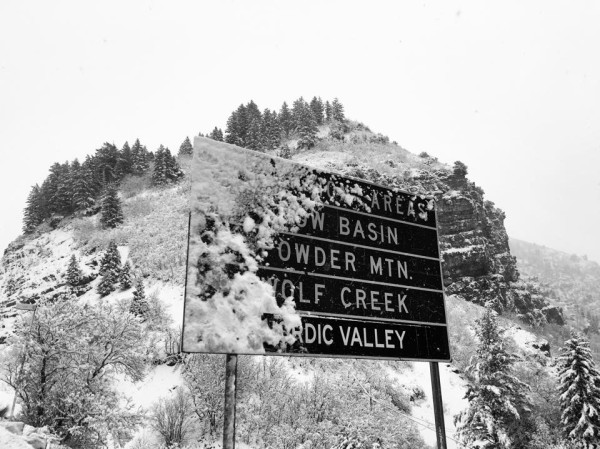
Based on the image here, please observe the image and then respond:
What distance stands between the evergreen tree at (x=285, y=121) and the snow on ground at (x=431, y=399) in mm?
65305

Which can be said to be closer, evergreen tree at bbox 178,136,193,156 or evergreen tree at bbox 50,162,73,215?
evergreen tree at bbox 50,162,73,215

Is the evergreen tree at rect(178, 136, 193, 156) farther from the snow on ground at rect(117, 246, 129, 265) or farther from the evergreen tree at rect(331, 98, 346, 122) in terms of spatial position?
the snow on ground at rect(117, 246, 129, 265)

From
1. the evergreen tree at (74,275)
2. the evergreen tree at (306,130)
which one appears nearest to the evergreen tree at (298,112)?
the evergreen tree at (306,130)

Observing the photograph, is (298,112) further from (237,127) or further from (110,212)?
(110,212)

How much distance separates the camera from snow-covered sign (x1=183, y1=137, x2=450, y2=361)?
4.43 metres

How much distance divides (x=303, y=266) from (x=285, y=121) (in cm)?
9196

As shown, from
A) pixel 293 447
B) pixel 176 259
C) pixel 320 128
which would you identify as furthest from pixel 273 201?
pixel 320 128

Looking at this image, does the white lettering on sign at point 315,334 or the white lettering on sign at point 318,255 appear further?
the white lettering on sign at point 318,255

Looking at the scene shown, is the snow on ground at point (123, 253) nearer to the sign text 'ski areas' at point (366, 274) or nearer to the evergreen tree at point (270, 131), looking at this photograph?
the evergreen tree at point (270, 131)

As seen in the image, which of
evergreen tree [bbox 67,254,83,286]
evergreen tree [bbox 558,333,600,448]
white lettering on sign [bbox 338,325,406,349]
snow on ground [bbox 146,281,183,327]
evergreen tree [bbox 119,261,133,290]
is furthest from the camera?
evergreen tree [bbox 67,254,83,286]

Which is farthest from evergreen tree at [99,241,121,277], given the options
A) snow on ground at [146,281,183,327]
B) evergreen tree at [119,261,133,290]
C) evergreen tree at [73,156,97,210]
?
evergreen tree at [73,156,97,210]

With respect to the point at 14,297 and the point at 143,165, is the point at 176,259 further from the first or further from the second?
the point at 143,165

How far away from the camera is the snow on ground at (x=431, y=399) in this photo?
92.2ft

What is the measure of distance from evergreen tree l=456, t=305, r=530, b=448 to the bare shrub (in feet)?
51.0
